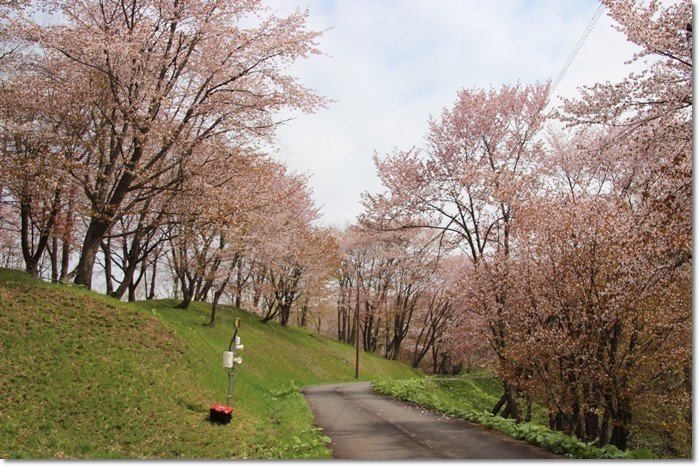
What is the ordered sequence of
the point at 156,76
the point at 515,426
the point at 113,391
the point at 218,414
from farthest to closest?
the point at 156,76 → the point at 218,414 → the point at 515,426 → the point at 113,391

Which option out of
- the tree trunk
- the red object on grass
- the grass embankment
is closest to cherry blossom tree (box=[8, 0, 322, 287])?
the tree trunk

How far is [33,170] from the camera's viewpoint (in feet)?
38.8

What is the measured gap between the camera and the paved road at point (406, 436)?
22.7 feet

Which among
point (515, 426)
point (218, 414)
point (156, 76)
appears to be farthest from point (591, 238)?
point (156, 76)

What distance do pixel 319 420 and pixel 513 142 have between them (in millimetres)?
9759

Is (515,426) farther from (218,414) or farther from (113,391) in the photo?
(113,391)

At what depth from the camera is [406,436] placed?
27.9 ft

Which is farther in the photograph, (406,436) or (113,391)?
(406,436)

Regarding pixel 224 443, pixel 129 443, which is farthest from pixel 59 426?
pixel 224 443

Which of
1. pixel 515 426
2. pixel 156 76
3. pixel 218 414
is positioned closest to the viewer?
pixel 515 426

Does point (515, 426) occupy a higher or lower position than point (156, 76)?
lower

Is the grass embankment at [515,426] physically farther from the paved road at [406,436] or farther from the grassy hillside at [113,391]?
the grassy hillside at [113,391]

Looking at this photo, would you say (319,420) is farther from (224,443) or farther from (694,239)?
(694,239)

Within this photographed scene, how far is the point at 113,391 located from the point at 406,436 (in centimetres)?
493
